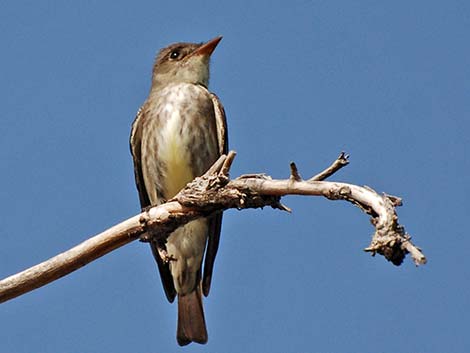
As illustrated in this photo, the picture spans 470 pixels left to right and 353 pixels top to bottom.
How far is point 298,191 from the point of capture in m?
6.89

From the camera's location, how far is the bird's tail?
10.2 metres

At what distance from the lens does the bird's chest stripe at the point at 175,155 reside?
1034 cm

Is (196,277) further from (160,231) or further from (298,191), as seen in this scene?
(298,191)

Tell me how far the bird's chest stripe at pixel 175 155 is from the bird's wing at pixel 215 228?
374 mm

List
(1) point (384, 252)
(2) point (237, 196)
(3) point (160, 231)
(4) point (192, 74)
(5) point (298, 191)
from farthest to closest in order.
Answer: (4) point (192, 74)
(3) point (160, 231)
(2) point (237, 196)
(5) point (298, 191)
(1) point (384, 252)

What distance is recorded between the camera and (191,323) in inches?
405

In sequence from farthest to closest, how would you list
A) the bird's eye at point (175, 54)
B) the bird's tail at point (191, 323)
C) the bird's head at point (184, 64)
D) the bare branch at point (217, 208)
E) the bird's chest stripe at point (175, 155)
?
the bird's eye at point (175, 54), the bird's head at point (184, 64), the bird's chest stripe at point (175, 155), the bird's tail at point (191, 323), the bare branch at point (217, 208)

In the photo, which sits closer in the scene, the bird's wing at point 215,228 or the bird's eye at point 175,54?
the bird's wing at point 215,228

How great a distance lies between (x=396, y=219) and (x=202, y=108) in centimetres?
499

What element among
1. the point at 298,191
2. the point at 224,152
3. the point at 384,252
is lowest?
the point at 384,252

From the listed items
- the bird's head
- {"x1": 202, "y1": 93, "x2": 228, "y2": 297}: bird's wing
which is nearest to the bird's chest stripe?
{"x1": 202, "y1": 93, "x2": 228, "y2": 297}: bird's wing

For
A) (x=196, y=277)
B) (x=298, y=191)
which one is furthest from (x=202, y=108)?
(x=298, y=191)

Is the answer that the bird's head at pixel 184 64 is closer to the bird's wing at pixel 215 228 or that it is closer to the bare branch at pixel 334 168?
the bird's wing at pixel 215 228

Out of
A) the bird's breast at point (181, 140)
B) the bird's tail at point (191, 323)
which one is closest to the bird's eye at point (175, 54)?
the bird's breast at point (181, 140)
